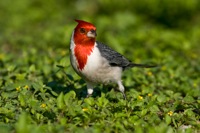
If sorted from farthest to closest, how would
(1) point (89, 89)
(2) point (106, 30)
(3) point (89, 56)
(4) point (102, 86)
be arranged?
(2) point (106, 30)
(4) point (102, 86)
(1) point (89, 89)
(3) point (89, 56)

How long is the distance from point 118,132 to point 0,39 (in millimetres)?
4679

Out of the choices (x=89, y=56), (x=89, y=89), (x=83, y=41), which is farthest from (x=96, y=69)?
(x=89, y=89)

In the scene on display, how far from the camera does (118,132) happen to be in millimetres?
4879

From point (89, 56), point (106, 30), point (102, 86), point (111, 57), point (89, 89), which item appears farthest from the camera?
point (106, 30)

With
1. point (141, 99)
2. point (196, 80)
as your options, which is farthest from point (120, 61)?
point (196, 80)

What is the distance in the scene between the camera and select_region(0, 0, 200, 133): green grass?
5.03 m

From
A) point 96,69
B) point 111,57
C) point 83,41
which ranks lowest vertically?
point 96,69

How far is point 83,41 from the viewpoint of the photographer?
18.2ft

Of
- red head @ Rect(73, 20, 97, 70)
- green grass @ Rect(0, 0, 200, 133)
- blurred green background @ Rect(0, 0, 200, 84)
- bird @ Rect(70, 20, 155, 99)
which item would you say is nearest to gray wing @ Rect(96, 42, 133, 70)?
bird @ Rect(70, 20, 155, 99)

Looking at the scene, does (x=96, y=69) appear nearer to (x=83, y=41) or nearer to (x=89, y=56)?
(x=89, y=56)

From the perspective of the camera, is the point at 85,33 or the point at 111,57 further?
the point at 111,57

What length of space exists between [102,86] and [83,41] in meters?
1.21

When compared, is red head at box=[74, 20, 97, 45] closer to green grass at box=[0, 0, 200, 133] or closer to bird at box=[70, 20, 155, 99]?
bird at box=[70, 20, 155, 99]

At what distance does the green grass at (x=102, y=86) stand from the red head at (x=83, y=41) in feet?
1.49
